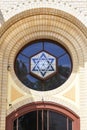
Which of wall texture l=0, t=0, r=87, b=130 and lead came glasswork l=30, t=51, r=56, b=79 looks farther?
lead came glasswork l=30, t=51, r=56, b=79

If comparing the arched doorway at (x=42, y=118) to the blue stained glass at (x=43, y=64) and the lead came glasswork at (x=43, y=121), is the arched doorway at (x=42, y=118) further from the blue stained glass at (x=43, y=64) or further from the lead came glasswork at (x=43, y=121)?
the blue stained glass at (x=43, y=64)

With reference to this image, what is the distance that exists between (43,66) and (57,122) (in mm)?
1431

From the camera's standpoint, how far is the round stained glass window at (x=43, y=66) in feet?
32.2

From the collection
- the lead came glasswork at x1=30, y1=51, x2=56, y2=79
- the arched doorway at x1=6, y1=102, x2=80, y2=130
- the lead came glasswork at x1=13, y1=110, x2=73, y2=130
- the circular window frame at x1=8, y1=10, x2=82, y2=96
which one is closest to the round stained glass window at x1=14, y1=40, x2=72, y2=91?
the lead came glasswork at x1=30, y1=51, x2=56, y2=79

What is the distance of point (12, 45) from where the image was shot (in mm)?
A: 9812

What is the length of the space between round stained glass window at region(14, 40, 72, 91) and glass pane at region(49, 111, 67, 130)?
698mm

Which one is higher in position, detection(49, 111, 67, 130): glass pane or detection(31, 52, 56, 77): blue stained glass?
detection(31, 52, 56, 77): blue stained glass

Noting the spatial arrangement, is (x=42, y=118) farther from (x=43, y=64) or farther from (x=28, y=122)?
(x=43, y=64)

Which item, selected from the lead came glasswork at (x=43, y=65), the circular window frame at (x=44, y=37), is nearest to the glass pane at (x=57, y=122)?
the circular window frame at (x=44, y=37)

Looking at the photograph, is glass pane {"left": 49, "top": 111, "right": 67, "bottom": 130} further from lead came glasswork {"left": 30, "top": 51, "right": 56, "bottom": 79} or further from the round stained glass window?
lead came glasswork {"left": 30, "top": 51, "right": 56, "bottom": 79}

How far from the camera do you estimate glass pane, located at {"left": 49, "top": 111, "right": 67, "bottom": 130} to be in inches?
371

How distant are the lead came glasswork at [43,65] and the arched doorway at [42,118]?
30.7 inches

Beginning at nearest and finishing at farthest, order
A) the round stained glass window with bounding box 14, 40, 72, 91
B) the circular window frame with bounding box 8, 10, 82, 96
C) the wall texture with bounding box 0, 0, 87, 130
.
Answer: the wall texture with bounding box 0, 0, 87, 130 < the circular window frame with bounding box 8, 10, 82, 96 < the round stained glass window with bounding box 14, 40, 72, 91

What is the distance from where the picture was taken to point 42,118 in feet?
31.0
